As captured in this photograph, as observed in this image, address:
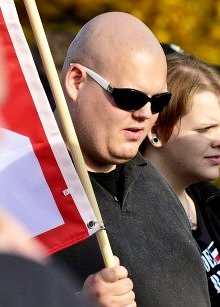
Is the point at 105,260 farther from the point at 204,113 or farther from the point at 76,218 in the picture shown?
the point at 204,113

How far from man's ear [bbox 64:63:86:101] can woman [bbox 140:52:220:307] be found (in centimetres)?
78

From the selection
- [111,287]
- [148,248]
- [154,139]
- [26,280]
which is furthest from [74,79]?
[26,280]

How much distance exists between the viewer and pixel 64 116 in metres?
2.14

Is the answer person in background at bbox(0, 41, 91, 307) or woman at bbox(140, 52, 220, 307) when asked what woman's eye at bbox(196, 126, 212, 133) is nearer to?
woman at bbox(140, 52, 220, 307)

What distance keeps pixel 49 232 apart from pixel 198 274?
53 centimetres


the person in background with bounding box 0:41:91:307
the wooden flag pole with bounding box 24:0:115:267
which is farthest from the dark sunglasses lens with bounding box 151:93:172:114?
the person in background with bounding box 0:41:91:307

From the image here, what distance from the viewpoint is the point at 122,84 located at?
235cm

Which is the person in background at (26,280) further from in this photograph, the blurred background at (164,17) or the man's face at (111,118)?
the blurred background at (164,17)

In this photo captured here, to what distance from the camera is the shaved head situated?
2.36m

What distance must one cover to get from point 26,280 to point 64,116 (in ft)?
4.62

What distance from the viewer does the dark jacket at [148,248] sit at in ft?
7.47

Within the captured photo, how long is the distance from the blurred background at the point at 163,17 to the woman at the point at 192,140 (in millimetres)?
2013

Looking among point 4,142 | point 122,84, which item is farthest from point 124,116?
point 4,142

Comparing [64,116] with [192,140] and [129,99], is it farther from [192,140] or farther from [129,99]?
[192,140]
